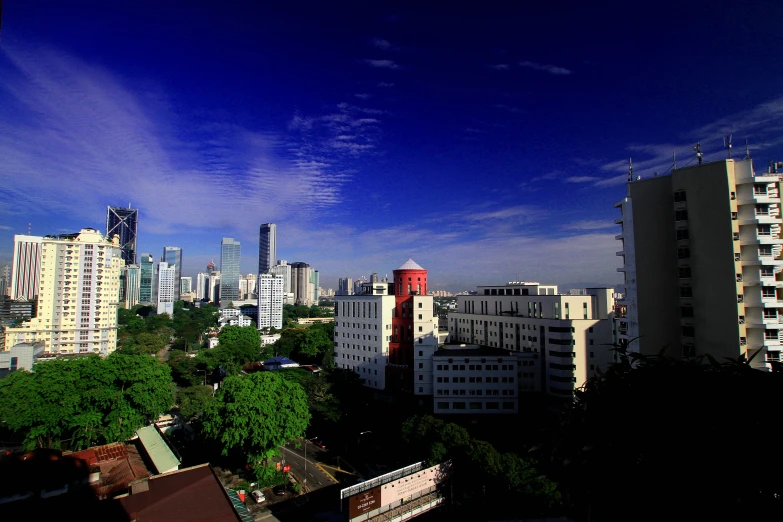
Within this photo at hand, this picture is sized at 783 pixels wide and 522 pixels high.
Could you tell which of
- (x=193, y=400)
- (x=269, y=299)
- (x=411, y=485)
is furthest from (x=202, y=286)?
(x=411, y=485)

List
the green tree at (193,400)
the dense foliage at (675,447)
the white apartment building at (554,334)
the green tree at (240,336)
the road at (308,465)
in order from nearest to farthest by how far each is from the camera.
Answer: the dense foliage at (675,447)
the road at (308,465)
the green tree at (193,400)
the white apartment building at (554,334)
the green tree at (240,336)

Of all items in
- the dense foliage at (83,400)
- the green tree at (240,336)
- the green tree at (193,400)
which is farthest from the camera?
the green tree at (240,336)

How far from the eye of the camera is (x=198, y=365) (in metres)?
42.2

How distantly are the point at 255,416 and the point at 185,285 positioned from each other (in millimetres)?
167119

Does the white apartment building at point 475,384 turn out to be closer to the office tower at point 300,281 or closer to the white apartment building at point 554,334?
Result: the white apartment building at point 554,334

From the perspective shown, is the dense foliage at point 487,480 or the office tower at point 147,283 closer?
the dense foliage at point 487,480

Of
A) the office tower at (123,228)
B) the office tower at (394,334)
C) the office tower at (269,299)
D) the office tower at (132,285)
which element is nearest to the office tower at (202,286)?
the office tower at (123,228)

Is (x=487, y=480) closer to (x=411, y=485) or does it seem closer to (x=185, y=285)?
(x=411, y=485)

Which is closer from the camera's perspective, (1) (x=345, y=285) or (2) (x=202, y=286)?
(1) (x=345, y=285)

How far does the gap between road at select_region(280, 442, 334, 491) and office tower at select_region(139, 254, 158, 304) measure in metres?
121

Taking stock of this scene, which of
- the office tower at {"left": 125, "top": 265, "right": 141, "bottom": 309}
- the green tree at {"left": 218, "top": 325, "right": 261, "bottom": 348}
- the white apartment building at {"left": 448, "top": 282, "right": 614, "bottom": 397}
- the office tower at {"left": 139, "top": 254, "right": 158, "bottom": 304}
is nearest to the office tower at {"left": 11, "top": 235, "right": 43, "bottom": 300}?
the green tree at {"left": 218, "top": 325, "right": 261, "bottom": 348}

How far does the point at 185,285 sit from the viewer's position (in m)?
166

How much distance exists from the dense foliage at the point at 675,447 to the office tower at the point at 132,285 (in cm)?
11751

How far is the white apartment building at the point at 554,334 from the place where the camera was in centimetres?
2911
